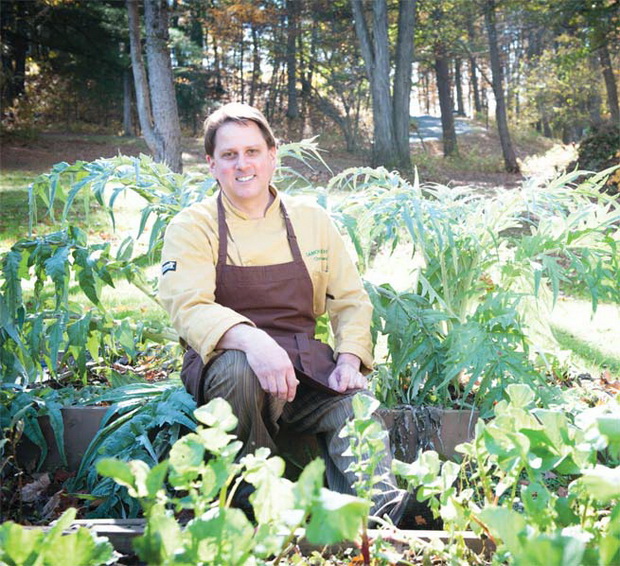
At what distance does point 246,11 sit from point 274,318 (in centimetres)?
→ 2073

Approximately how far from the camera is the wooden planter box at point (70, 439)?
9.32 ft

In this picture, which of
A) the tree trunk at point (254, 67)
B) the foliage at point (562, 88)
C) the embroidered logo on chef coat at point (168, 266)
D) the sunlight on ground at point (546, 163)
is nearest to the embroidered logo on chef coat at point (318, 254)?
the embroidered logo on chef coat at point (168, 266)

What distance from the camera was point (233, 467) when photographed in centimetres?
126

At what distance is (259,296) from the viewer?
248 cm

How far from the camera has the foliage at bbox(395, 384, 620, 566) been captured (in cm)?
105

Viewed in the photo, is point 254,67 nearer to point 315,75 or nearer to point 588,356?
point 315,75

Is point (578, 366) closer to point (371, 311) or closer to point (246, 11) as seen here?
point (371, 311)

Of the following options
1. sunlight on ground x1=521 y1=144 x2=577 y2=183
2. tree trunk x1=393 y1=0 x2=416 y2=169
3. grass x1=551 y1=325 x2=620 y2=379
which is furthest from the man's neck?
sunlight on ground x1=521 y1=144 x2=577 y2=183

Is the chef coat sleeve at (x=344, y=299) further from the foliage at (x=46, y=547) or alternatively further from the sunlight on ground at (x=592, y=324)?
the sunlight on ground at (x=592, y=324)

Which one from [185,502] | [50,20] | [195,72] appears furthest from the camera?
[195,72]

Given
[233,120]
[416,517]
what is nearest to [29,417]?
[233,120]

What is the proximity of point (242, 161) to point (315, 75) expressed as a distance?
2456 cm

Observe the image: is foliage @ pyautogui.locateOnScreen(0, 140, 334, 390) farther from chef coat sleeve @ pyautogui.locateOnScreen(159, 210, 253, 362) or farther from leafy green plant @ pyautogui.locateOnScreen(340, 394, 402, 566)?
leafy green plant @ pyautogui.locateOnScreen(340, 394, 402, 566)

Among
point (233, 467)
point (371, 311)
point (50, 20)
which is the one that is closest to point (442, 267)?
point (371, 311)
